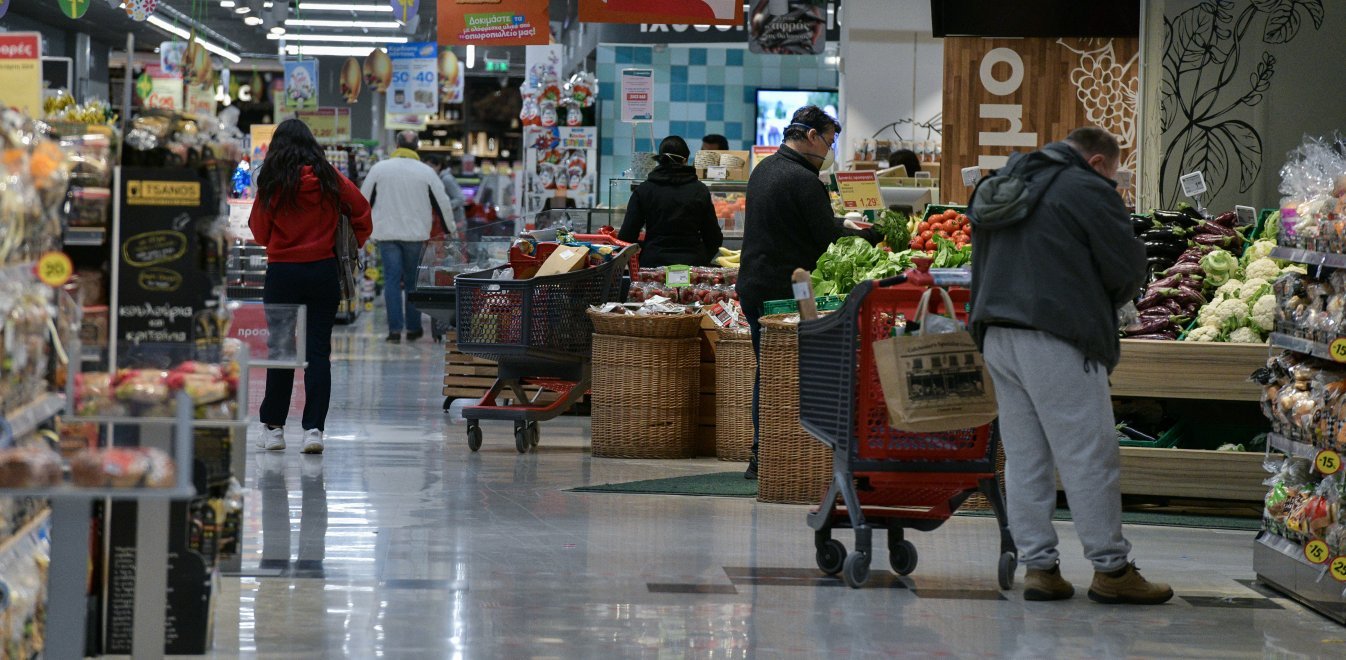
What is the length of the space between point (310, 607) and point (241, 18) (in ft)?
81.5

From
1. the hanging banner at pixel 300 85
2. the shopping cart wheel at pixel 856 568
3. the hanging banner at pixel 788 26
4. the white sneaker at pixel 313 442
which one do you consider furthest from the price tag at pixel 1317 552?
the hanging banner at pixel 300 85

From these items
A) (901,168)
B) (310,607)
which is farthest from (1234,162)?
(310,607)

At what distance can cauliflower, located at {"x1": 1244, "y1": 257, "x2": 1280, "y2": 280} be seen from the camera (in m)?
7.01

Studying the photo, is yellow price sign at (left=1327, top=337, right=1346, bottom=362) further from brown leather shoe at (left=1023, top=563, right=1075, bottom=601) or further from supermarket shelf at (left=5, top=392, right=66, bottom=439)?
supermarket shelf at (left=5, top=392, right=66, bottom=439)

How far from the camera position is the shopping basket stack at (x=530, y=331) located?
811cm

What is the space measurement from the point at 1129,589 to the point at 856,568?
841 millimetres

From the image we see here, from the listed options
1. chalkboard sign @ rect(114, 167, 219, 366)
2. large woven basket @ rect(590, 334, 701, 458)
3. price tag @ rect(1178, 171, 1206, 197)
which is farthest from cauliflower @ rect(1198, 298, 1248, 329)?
chalkboard sign @ rect(114, 167, 219, 366)

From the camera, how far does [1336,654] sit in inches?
173

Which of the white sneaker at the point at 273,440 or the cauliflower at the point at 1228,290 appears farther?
the white sneaker at the point at 273,440

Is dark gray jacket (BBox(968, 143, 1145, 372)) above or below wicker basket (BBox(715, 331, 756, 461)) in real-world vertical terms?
above

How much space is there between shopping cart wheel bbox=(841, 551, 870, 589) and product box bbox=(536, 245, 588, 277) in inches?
140

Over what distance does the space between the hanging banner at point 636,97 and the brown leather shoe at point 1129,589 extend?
353 inches

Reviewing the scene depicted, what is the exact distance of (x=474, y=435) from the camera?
27.3 ft

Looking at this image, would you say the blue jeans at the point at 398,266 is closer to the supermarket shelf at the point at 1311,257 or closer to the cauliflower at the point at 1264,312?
the cauliflower at the point at 1264,312
